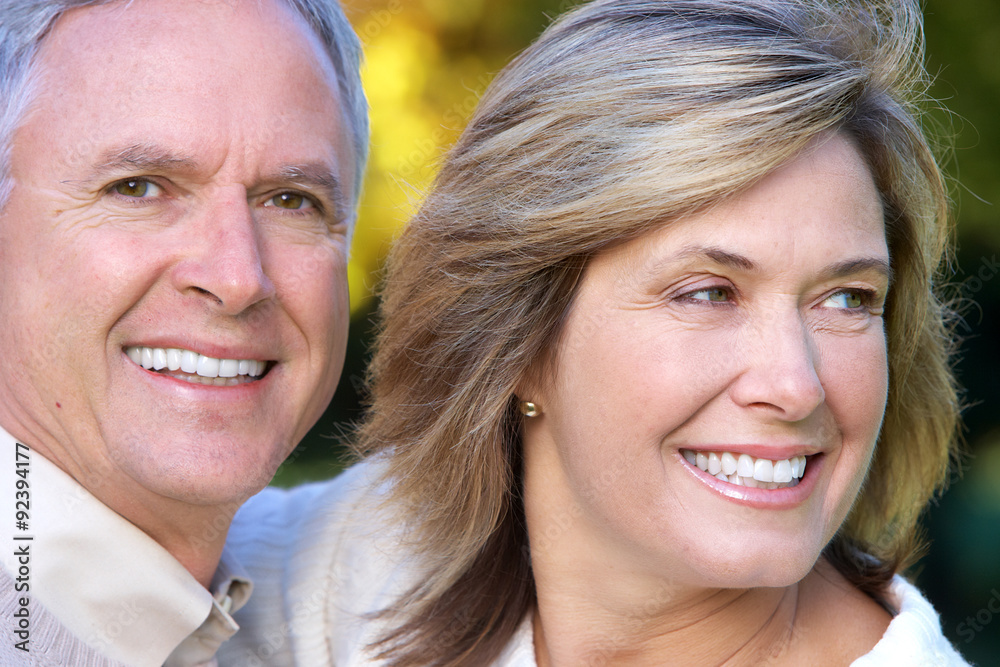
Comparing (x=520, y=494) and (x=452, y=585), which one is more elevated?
(x=520, y=494)

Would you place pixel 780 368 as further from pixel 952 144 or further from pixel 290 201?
pixel 952 144

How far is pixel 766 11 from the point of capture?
2109 mm

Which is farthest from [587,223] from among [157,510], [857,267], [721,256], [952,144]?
[952,144]

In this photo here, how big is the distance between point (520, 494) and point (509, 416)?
271 millimetres

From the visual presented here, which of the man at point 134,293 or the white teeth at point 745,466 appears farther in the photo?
the man at point 134,293

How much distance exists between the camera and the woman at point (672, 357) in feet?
6.31

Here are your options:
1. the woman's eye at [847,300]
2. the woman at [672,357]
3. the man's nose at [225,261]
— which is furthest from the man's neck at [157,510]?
the woman's eye at [847,300]

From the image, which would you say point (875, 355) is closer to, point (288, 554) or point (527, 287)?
point (527, 287)

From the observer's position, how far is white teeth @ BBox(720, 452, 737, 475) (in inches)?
77.0

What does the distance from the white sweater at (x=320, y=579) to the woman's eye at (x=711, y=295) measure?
1047 millimetres

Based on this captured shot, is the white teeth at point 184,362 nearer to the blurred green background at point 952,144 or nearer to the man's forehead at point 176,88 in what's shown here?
the man's forehead at point 176,88

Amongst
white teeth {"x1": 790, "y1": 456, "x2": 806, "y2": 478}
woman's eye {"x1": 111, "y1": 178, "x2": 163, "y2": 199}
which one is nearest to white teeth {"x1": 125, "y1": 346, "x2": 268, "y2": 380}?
woman's eye {"x1": 111, "y1": 178, "x2": 163, "y2": 199}

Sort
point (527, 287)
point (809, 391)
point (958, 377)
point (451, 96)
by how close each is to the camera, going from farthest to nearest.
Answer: point (451, 96) → point (958, 377) → point (527, 287) → point (809, 391)

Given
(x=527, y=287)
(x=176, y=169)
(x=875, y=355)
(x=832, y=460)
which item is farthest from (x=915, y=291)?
(x=176, y=169)
